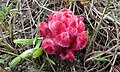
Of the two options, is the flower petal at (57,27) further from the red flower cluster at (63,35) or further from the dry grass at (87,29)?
the dry grass at (87,29)

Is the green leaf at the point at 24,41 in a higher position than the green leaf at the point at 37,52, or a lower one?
higher

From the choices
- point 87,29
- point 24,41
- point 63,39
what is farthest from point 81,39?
point 24,41

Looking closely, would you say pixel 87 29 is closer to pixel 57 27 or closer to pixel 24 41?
pixel 57 27

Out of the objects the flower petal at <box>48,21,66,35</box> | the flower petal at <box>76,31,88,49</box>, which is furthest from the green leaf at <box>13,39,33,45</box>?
the flower petal at <box>76,31,88,49</box>

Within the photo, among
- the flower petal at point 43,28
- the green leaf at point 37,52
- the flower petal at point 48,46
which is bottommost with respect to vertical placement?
the green leaf at point 37,52

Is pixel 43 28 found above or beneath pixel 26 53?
above

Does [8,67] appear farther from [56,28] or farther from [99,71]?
→ [99,71]

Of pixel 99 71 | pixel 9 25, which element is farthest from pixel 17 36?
pixel 99 71

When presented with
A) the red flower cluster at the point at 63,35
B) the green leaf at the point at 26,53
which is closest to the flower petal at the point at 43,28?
the red flower cluster at the point at 63,35
